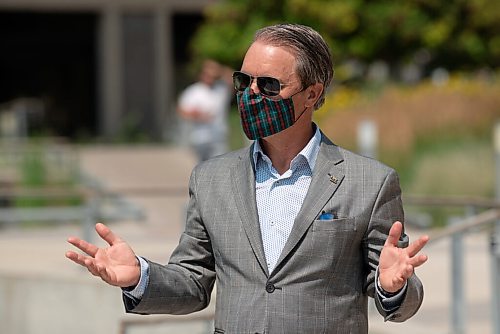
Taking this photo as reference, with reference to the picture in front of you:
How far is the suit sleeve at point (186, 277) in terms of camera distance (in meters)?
3.13

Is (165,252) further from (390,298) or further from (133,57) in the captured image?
(133,57)

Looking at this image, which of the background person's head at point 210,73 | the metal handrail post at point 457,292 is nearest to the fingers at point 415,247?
the metal handrail post at point 457,292

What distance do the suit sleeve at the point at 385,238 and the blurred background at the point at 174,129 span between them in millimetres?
3388

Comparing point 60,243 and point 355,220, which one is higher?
point 355,220

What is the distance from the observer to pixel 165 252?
1072 cm

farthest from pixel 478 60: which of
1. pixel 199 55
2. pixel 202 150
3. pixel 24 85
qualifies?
pixel 24 85

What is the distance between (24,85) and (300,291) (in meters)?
31.7

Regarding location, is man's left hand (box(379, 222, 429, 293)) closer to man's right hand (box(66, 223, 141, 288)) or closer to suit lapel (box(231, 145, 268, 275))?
suit lapel (box(231, 145, 268, 275))

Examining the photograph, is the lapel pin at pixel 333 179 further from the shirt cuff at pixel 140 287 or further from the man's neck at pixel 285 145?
the shirt cuff at pixel 140 287

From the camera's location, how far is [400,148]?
15.1 meters

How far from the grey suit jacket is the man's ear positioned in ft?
0.43

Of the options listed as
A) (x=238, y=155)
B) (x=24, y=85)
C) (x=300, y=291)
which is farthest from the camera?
(x=24, y=85)

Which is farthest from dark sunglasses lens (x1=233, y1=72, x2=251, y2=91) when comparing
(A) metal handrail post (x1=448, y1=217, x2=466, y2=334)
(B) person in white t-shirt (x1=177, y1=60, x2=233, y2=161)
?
(B) person in white t-shirt (x1=177, y1=60, x2=233, y2=161)

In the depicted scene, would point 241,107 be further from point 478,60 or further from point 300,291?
point 478,60
